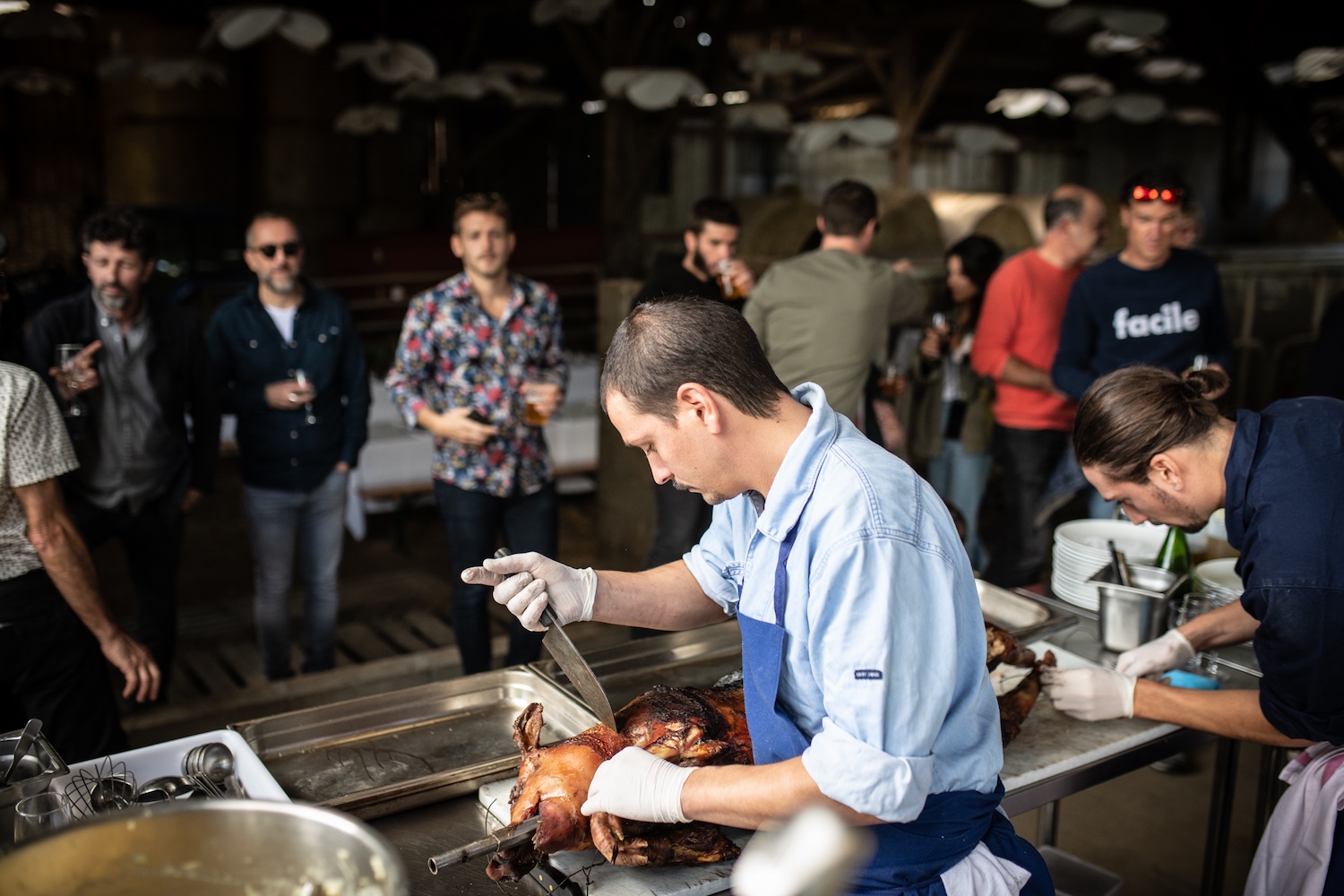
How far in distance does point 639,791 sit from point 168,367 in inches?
115

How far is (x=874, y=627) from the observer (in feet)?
4.47

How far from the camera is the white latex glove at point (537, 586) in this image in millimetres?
1775

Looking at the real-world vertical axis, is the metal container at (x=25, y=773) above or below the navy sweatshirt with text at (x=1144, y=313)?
below

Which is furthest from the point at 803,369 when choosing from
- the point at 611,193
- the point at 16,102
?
the point at 16,102

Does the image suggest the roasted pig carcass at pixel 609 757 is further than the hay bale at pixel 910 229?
No

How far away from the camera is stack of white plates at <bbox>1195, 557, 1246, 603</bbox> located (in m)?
2.74

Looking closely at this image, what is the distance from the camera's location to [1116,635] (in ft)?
8.47

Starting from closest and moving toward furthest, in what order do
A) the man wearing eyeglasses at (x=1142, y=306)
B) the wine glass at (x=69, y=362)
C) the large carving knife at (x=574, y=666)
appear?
the large carving knife at (x=574, y=666) < the wine glass at (x=69, y=362) < the man wearing eyeglasses at (x=1142, y=306)

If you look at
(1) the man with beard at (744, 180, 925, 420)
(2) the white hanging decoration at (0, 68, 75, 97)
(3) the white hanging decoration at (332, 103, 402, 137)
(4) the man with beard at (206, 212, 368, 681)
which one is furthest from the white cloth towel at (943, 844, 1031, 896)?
(2) the white hanging decoration at (0, 68, 75, 97)

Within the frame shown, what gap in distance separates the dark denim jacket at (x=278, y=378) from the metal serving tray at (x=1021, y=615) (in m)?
2.54

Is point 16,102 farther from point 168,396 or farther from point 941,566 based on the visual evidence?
point 941,566

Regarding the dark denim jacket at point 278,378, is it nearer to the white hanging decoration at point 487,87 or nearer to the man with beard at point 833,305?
the man with beard at point 833,305

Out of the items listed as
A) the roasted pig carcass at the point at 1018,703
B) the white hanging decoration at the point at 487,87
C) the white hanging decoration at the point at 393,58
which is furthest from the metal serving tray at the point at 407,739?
the white hanging decoration at the point at 487,87

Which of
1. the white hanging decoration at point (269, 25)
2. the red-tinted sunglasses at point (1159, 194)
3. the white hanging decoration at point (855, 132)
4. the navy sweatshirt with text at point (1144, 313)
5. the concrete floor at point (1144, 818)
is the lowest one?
the concrete floor at point (1144, 818)
